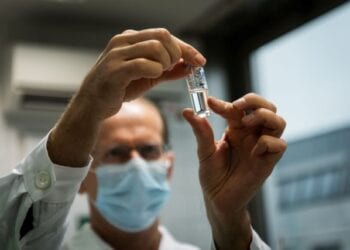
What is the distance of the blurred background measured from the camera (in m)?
2.00

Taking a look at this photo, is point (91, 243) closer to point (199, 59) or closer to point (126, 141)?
point (126, 141)

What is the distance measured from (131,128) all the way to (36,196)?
0.67m

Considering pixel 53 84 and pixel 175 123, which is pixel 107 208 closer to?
pixel 53 84

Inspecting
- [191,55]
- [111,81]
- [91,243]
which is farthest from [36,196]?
[91,243]

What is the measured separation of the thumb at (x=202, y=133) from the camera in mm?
934

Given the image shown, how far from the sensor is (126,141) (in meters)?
1.48

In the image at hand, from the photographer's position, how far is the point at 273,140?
91 centimetres

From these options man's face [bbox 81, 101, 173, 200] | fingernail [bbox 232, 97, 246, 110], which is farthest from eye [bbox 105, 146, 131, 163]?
fingernail [bbox 232, 97, 246, 110]

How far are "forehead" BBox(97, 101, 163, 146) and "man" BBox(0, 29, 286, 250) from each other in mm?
520

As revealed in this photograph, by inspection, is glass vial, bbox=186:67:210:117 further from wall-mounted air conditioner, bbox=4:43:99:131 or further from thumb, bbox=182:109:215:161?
wall-mounted air conditioner, bbox=4:43:99:131

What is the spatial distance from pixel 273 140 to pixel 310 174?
131 cm

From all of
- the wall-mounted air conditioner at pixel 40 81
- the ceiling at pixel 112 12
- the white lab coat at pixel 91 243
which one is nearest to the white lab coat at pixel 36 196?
the white lab coat at pixel 91 243

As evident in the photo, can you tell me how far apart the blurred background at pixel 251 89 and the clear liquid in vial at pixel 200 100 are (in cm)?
106

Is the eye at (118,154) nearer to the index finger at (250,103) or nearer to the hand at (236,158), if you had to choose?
the hand at (236,158)
